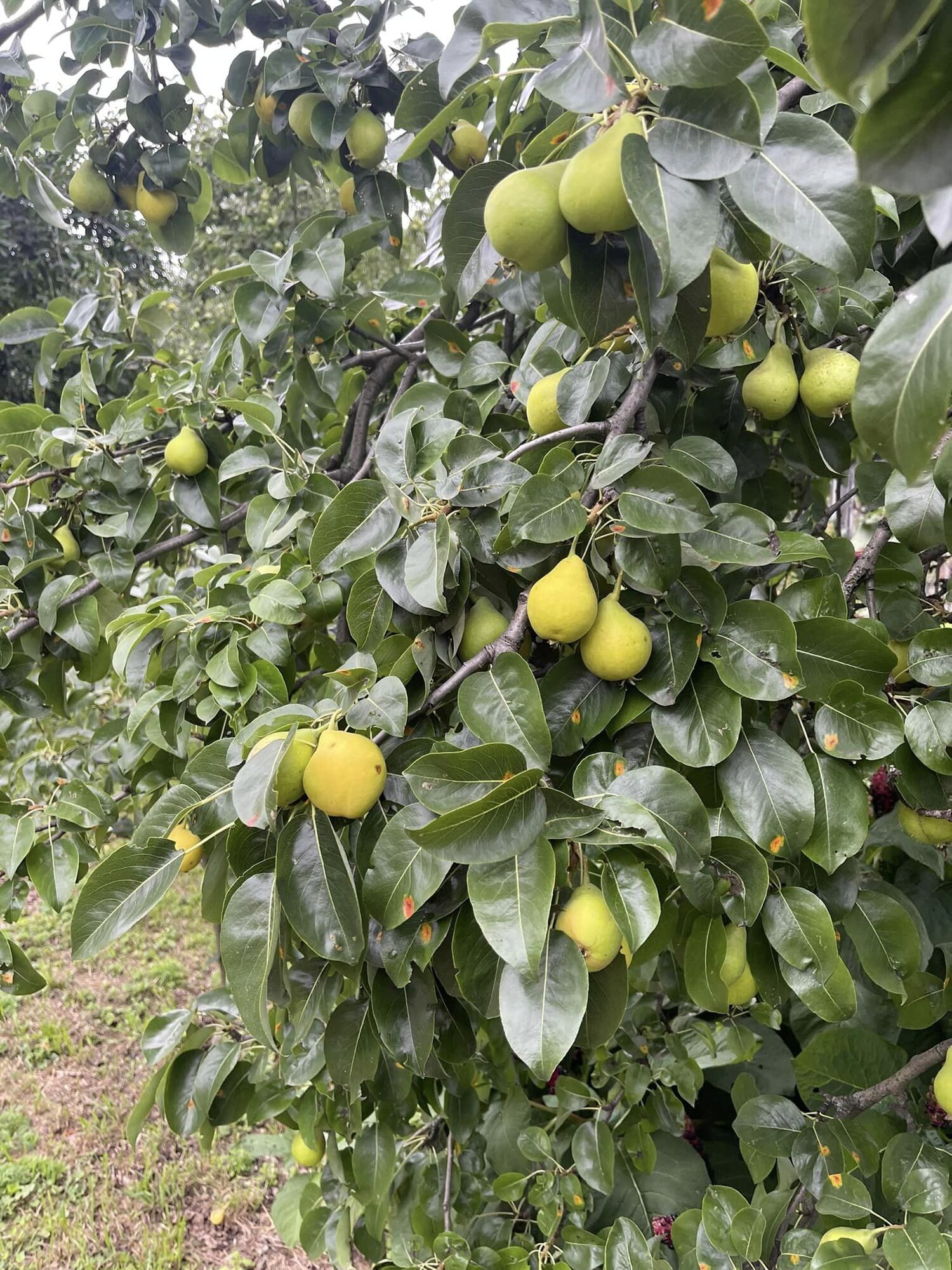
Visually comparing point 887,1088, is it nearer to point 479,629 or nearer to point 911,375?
point 479,629

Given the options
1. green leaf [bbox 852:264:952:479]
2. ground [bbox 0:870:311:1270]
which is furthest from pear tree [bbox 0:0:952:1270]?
ground [bbox 0:870:311:1270]

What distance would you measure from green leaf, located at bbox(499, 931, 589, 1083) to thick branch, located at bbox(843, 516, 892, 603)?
605 millimetres

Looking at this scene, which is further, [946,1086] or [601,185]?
[946,1086]

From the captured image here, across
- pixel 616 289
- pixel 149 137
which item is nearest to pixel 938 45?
pixel 616 289

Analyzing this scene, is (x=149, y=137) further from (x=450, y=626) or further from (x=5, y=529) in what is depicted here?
(x=450, y=626)

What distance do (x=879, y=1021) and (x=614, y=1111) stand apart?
0.50m

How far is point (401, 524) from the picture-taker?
3.03ft

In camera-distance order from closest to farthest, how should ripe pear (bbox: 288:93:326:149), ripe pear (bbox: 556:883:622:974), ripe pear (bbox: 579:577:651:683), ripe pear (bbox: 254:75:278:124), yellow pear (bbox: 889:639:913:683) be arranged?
ripe pear (bbox: 556:883:622:974) < ripe pear (bbox: 579:577:651:683) < yellow pear (bbox: 889:639:913:683) < ripe pear (bbox: 288:93:326:149) < ripe pear (bbox: 254:75:278:124)

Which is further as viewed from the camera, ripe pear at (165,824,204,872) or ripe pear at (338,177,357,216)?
ripe pear at (338,177,357,216)

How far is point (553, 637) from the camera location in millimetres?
787

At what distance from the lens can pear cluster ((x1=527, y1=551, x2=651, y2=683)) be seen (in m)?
0.77

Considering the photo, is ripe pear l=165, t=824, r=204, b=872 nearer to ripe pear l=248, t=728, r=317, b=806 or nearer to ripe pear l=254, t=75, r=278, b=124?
ripe pear l=248, t=728, r=317, b=806

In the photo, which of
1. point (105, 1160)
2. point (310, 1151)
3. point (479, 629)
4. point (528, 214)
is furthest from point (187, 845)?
point (105, 1160)

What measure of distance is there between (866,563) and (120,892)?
94cm
